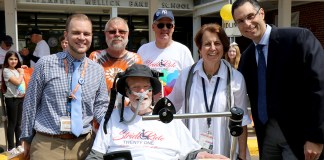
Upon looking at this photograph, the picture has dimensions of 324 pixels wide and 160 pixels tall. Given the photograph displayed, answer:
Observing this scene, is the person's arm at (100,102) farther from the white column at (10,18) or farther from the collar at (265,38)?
the white column at (10,18)

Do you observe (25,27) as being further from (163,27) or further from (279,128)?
(279,128)

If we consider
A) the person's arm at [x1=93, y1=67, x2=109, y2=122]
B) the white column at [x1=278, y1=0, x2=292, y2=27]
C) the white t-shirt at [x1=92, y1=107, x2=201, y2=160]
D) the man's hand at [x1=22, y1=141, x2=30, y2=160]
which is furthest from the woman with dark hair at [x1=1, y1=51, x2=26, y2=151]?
the white column at [x1=278, y1=0, x2=292, y2=27]

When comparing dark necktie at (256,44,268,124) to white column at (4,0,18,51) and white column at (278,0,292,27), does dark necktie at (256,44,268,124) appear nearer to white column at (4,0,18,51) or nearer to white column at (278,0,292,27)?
white column at (278,0,292,27)

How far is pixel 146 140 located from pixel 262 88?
3.28ft

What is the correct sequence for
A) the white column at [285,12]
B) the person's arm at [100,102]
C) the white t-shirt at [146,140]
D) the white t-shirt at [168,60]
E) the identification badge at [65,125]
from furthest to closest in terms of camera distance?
1. the white column at [285,12]
2. the white t-shirt at [168,60]
3. the person's arm at [100,102]
4. the identification badge at [65,125]
5. the white t-shirt at [146,140]

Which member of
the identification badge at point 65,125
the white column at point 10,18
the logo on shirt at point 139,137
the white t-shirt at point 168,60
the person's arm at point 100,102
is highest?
the white column at point 10,18

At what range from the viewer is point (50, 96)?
2.80 meters

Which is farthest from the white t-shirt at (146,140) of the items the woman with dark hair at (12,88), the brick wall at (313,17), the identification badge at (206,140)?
the brick wall at (313,17)

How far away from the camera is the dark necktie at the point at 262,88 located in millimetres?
2816

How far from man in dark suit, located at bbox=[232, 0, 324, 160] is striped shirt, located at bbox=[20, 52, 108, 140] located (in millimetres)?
1309

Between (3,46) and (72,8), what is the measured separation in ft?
20.7

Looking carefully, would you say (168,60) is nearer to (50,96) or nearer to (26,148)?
(50,96)

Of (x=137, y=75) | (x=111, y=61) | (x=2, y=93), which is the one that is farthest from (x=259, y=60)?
(x=2, y=93)

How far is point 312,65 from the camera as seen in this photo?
8.51 feet
